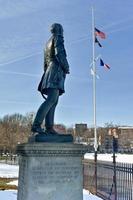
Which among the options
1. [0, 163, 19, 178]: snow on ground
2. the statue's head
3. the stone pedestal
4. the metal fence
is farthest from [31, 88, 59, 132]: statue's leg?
[0, 163, 19, 178]: snow on ground

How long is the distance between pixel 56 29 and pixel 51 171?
9.67 ft

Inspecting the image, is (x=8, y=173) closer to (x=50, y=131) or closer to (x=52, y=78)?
(x=50, y=131)

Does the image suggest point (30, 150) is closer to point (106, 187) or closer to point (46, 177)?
point (46, 177)

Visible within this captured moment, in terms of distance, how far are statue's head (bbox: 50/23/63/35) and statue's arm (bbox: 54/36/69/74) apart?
4.7 inches

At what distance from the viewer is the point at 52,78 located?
8305 millimetres

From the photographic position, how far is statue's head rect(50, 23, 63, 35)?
333 inches

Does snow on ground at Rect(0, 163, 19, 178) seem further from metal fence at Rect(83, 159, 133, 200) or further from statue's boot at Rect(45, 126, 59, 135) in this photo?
statue's boot at Rect(45, 126, 59, 135)

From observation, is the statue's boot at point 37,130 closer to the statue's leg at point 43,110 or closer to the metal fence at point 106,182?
the statue's leg at point 43,110

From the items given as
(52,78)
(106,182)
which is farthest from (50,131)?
(106,182)

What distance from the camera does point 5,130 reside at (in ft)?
240

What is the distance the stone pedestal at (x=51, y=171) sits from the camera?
7.74 meters

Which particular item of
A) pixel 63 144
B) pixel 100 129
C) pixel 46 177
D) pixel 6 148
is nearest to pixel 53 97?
pixel 63 144

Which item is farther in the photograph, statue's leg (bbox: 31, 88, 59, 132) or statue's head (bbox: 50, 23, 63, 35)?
statue's head (bbox: 50, 23, 63, 35)

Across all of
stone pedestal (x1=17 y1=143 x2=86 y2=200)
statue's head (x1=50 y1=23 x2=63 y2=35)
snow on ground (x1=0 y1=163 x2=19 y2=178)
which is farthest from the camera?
snow on ground (x1=0 y1=163 x2=19 y2=178)
